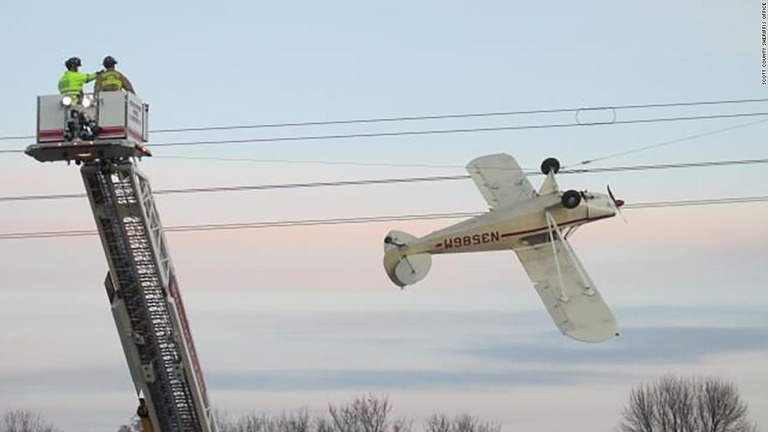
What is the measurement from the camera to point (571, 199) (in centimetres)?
4291

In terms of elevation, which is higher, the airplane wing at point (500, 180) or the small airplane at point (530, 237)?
the airplane wing at point (500, 180)

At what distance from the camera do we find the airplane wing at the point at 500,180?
45.0 meters

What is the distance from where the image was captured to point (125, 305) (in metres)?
44.0

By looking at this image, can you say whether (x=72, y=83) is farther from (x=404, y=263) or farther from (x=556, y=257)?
(x=556, y=257)

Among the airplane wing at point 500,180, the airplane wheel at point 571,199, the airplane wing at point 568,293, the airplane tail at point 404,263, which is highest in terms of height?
the airplane wing at point 500,180

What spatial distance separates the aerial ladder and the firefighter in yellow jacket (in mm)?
340

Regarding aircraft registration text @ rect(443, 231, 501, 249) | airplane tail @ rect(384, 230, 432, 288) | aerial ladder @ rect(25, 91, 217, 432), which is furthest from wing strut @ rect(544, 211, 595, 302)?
aerial ladder @ rect(25, 91, 217, 432)

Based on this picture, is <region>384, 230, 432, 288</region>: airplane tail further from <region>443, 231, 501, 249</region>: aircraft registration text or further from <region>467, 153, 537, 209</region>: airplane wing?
<region>467, 153, 537, 209</region>: airplane wing

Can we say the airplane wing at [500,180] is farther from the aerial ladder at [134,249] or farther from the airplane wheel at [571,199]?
the aerial ladder at [134,249]

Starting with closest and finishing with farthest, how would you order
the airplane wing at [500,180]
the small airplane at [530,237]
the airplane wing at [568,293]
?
1. the airplane wing at [568,293]
2. the small airplane at [530,237]
3. the airplane wing at [500,180]

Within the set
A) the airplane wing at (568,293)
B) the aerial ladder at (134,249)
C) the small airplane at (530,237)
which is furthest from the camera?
the small airplane at (530,237)

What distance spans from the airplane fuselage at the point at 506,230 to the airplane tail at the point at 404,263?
12cm

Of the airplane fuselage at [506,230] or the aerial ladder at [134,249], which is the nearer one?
the aerial ladder at [134,249]

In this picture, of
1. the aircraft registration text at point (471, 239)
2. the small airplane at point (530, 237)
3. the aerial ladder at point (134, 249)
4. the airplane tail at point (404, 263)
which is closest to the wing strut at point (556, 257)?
the small airplane at point (530, 237)
